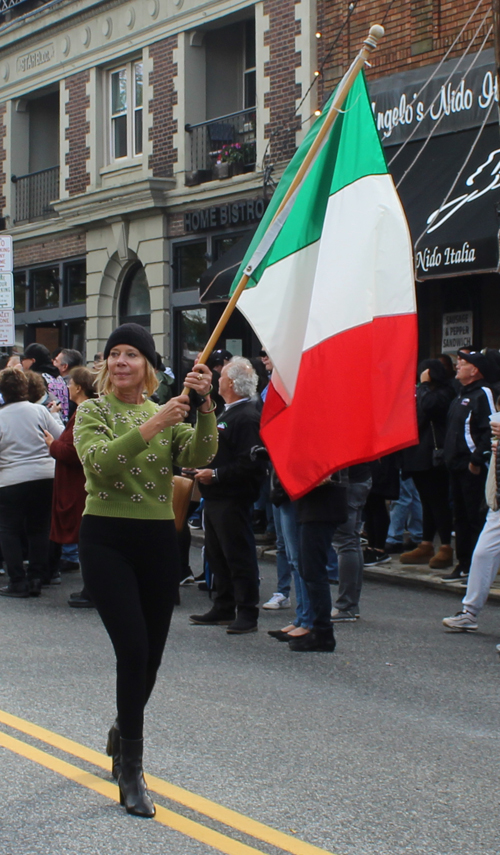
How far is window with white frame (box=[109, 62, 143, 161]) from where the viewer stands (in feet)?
65.8

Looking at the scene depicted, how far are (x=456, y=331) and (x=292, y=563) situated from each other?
21.8 feet

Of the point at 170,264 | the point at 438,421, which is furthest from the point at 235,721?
the point at 170,264

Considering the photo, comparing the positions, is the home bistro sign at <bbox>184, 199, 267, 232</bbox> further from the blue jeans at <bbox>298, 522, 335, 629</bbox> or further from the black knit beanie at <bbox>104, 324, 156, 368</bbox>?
the black knit beanie at <bbox>104, 324, 156, 368</bbox>

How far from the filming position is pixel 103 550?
14.0ft

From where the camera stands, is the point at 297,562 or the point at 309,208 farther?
the point at 297,562

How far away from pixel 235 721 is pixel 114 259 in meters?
16.0

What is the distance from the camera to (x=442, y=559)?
10180mm

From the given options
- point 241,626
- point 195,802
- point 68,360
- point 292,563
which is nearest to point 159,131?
point 68,360

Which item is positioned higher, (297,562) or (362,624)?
(297,562)

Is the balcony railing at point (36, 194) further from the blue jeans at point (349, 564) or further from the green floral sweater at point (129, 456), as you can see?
the green floral sweater at point (129, 456)

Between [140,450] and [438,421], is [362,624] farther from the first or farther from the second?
[140,450]

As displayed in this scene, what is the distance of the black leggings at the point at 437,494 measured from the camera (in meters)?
10.4

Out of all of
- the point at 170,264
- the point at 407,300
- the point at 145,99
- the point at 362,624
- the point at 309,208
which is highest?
the point at 145,99

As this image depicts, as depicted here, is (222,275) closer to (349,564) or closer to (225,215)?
(225,215)
